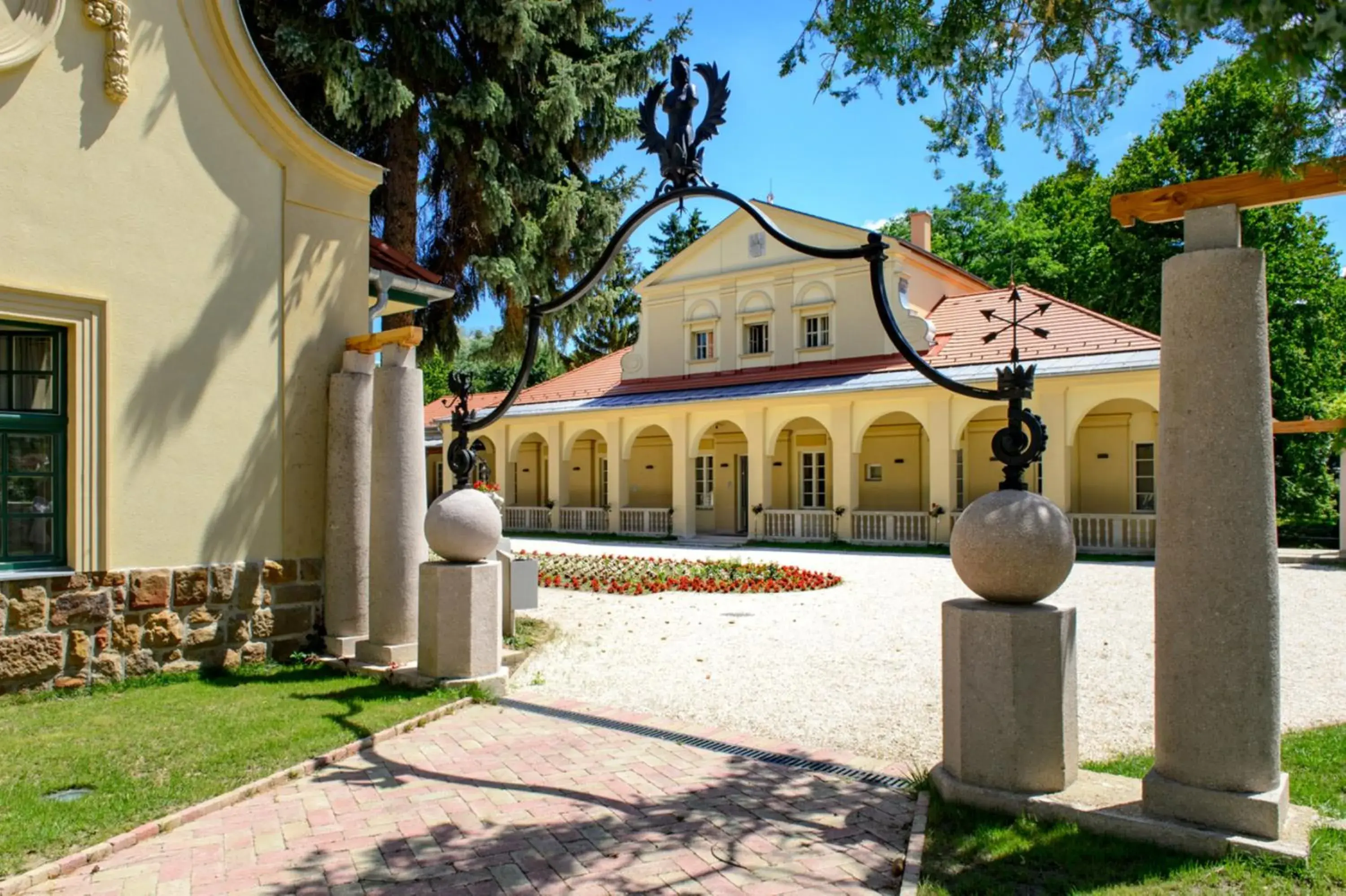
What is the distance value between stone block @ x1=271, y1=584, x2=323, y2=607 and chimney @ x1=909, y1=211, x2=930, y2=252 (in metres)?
25.8

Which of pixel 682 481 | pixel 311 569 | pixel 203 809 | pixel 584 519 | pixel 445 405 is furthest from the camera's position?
pixel 445 405

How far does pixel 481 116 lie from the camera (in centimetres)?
1205

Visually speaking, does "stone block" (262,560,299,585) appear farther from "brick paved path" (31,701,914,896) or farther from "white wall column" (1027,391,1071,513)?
"white wall column" (1027,391,1071,513)

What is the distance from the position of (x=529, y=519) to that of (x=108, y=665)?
2424 centimetres

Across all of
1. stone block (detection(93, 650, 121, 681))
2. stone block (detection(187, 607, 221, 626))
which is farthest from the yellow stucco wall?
stone block (detection(93, 650, 121, 681))

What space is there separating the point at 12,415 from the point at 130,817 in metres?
3.81

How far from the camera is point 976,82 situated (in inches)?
268

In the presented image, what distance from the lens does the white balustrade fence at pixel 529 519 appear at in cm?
3042

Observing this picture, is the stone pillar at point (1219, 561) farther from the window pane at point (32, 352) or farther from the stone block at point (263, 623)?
the window pane at point (32, 352)

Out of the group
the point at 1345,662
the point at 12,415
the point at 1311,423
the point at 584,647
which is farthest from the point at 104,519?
the point at 1311,423

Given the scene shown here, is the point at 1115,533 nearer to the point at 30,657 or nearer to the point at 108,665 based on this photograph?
the point at 108,665

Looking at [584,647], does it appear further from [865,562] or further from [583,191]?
[865,562]

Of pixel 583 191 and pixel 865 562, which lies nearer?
pixel 583 191

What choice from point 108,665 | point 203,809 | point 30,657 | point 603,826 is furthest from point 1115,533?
point 30,657
